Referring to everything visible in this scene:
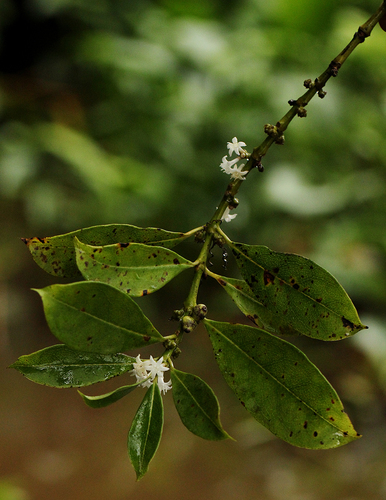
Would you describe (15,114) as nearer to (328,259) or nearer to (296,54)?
(296,54)

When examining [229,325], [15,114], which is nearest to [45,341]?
[15,114]

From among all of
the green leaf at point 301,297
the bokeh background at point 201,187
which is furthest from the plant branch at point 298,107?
the bokeh background at point 201,187

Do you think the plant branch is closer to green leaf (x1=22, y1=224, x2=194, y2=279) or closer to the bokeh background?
green leaf (x1=22, y1=224, x2=194, y2=279)

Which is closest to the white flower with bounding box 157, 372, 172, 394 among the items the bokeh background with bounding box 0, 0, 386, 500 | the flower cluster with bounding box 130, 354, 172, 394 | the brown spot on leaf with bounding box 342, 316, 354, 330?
the flower cluster with bounding box 130, 354, 172, 394

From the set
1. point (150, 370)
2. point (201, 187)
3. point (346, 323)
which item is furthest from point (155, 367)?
point (201, 187)

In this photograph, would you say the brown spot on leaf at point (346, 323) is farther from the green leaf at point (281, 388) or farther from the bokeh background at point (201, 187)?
the bokeh background at point (201, 187)
